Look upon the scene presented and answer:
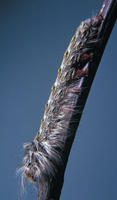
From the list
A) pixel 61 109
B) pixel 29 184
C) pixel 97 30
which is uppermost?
pixel 97 30

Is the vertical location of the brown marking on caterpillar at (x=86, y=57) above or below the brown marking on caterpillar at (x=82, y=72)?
above

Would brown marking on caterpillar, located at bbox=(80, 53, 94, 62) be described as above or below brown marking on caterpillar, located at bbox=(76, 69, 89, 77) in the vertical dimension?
above

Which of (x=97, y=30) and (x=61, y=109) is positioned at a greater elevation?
(x=97, y=30)

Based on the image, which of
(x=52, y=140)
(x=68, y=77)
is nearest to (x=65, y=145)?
(x=52, y=140)

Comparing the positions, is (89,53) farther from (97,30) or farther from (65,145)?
(65,145)
